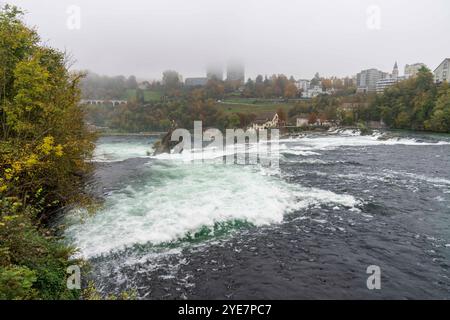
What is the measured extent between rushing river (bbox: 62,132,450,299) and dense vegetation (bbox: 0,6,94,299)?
1749 millimetres

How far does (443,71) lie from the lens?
109688mm

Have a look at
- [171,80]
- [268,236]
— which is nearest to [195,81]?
[171,80]

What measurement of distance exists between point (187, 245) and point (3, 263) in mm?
6918

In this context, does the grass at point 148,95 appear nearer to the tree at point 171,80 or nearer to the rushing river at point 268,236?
the tree at point 171,80

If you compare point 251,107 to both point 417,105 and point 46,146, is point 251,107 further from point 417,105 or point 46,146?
point 46,146

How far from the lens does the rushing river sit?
10.1 m

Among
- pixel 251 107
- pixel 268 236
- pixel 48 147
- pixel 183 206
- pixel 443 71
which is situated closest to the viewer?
pixel 48 147

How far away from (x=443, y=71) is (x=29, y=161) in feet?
446

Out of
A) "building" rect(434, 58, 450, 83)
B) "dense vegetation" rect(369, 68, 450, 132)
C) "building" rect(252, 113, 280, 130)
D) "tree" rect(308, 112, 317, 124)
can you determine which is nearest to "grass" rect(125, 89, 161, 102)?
"building" rect(252, 113, 280, 130)

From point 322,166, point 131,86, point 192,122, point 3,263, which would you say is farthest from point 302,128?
point 131,86

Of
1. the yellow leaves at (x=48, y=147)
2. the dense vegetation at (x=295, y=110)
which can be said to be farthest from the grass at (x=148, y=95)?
the yellow leaves at (x=48, y=147)

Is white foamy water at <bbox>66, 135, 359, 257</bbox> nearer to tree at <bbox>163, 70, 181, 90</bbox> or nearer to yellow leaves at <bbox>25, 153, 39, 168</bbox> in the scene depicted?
yellow leaves at <bbox>25, 153, 39, 168</bbox>
